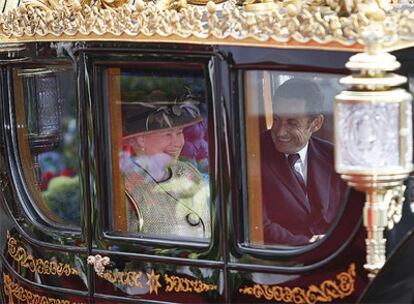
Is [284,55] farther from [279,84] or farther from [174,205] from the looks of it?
[174,205]

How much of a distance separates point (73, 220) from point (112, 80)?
1.77 ft

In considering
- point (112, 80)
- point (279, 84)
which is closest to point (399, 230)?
point (279, 84)

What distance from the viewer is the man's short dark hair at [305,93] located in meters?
3.35

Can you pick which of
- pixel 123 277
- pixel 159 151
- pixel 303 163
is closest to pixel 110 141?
pixel 159 151

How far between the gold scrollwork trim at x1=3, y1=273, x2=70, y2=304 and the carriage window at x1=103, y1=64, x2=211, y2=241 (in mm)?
406

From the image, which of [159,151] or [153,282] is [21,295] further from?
[159,151]

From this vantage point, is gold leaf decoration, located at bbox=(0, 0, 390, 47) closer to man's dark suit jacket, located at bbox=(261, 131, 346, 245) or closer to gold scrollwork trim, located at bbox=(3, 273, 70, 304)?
man's dark suit jacket, located at bbox=(261, 131, 346, 245)

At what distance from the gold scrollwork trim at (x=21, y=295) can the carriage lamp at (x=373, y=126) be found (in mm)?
1320

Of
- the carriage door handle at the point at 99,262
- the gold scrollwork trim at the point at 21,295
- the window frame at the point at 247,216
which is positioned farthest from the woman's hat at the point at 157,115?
the gold scrollwork trim at the point at 21,295

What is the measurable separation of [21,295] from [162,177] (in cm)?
81

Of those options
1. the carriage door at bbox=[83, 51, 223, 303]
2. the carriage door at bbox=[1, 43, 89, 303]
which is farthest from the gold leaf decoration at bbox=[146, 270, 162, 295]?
the carriage door at bbox=[1, 43, 89, 303]

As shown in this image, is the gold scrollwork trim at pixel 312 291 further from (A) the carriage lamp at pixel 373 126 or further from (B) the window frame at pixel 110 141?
(A) the carriage lamp at pixel 373 126

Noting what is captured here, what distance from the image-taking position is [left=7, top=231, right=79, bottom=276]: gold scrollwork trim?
12.8ft

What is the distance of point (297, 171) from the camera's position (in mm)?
3482
